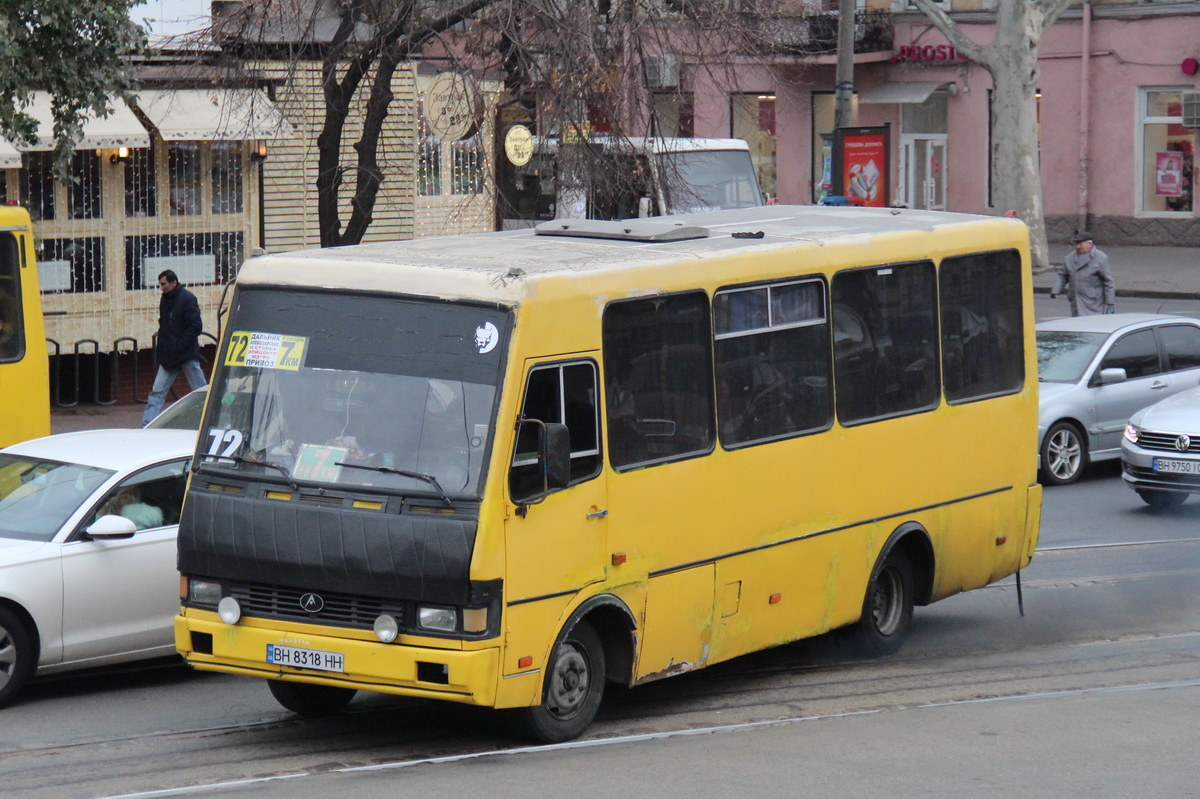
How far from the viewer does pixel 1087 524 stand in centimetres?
1447

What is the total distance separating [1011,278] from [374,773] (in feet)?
19.1

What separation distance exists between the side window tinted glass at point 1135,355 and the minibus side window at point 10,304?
1045 centimetres

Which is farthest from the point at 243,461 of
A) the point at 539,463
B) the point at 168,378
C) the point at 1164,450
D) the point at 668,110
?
the point at 668,110

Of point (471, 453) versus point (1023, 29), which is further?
point (1023, 29)

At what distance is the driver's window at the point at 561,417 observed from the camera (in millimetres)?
7520

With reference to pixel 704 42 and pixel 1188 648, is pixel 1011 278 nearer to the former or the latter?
pixel 1188 648

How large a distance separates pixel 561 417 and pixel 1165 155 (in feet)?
110

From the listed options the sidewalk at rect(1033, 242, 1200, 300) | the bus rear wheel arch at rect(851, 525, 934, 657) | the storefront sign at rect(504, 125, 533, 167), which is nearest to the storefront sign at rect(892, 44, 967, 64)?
the sidewalk at rect(1033, 242, 1200, 300)

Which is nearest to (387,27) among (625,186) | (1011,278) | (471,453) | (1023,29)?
(625,186)

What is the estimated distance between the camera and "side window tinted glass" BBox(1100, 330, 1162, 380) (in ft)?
55.2

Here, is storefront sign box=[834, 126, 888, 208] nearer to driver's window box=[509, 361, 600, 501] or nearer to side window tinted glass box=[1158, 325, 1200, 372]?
side window tinted glass box=[1158, 325, 1200, 372]

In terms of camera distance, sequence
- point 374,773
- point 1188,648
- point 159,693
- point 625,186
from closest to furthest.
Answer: point 374,773 → point 159,693 → point 1188,648 → point 625,186

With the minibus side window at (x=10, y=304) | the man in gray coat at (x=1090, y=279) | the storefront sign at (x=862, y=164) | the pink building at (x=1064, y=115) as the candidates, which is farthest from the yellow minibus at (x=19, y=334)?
the pink building at (x=1064, y=115)

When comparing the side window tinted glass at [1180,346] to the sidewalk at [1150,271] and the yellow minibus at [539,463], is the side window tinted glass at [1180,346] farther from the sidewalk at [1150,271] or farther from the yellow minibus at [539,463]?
the sidewalk at [1150,271]
